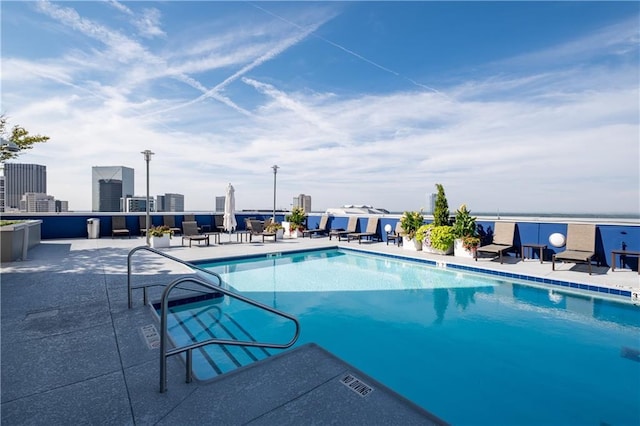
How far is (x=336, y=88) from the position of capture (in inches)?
514

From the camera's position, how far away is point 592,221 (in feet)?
25.8

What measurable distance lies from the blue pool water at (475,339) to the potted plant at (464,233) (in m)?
1.77

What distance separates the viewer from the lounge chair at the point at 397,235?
37.2 feet

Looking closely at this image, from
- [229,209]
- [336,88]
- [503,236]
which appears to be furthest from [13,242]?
[503,236]

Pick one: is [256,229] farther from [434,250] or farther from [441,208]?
→ [441,208]

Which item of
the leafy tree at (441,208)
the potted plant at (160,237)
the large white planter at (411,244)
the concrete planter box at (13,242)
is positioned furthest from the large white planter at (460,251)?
the concrete planter box at (13,242)

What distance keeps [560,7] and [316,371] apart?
1109 cm

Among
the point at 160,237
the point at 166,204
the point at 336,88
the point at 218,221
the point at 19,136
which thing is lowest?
the point at 160,237

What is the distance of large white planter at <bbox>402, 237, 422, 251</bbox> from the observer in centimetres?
1038

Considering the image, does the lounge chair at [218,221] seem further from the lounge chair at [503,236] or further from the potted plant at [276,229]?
the lounge chair at [503,236]

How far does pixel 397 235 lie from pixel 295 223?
500 centimetres

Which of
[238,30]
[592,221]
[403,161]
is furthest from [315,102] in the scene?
[592,221]

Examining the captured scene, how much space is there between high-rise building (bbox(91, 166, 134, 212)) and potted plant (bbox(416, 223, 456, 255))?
40.5 meters

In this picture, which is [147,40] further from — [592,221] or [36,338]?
[592,221]
